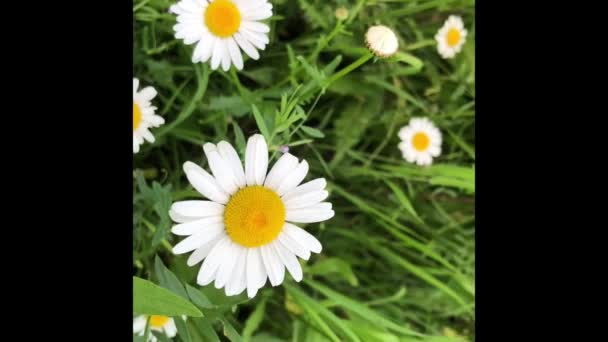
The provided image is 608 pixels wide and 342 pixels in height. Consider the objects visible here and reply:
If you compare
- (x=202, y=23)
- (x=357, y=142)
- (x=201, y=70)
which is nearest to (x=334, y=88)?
(x=357, y=142)

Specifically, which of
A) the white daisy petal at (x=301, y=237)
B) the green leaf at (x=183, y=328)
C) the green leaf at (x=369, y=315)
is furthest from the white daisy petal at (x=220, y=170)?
the green leaf at (x=369, y=315)

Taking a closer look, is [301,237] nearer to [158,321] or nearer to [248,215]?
[248,215]

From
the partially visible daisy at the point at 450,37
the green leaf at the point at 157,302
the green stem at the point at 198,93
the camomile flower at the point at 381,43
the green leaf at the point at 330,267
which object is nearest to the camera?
the green leaf at the point at 157,302

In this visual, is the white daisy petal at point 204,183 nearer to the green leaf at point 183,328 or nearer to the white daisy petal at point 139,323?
the green leaf at point 183,328

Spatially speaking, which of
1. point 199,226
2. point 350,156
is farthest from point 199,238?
point 350,156

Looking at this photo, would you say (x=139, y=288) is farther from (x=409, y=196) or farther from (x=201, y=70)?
(x=409, y=196)

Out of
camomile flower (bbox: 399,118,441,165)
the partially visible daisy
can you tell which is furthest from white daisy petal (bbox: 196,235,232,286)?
the partially visible daisy
